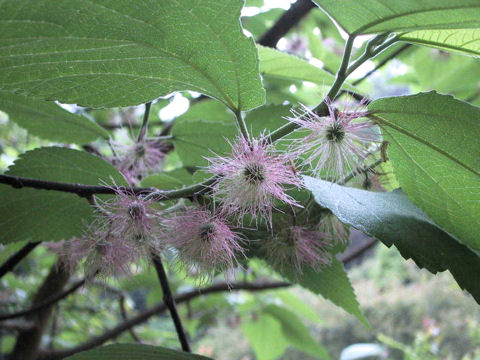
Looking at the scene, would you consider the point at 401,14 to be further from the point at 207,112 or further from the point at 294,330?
the point at 294,330

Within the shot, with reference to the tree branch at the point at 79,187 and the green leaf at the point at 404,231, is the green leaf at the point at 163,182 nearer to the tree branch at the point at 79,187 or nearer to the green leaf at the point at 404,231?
the tree branch at the point at 79,187

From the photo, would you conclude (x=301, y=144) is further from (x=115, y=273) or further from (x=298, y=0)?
(x=298, y=0)

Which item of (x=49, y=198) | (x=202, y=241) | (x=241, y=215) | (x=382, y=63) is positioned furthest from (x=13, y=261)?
(x=382, y=63)

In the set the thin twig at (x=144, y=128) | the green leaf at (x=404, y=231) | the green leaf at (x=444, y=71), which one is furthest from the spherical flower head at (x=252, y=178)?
the green leaf at (x=444, y=71)

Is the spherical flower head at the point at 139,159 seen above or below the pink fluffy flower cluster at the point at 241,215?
above

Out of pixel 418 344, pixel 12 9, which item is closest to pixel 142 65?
pixel 12 9

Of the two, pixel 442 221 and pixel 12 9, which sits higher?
pixel 12 9

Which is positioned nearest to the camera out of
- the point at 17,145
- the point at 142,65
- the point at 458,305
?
the point at 142,65
